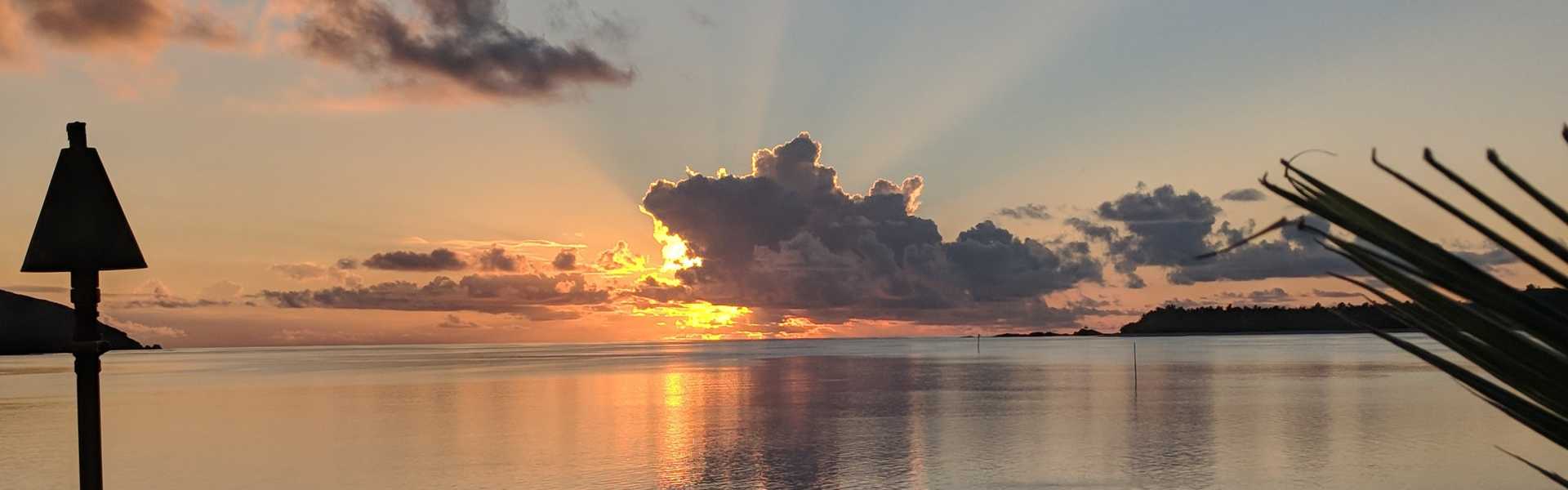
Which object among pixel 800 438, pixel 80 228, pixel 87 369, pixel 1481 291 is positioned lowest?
pixel 800 438

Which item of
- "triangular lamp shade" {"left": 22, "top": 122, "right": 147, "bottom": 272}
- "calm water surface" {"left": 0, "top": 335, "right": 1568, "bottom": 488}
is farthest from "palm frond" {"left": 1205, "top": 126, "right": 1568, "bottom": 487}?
"calm water surface" {"left": 0, "top": 335, "right": 1568, "bottom": 488}

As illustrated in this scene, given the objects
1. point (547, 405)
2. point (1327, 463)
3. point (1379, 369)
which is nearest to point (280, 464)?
point (547, 405)

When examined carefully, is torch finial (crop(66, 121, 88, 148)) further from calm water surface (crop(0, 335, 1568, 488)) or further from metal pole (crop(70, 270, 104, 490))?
calm water surface (crop(0, 335, 1568, 488))

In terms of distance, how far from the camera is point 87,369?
29.4ft

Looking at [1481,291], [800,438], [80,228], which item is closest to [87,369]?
[80,228]

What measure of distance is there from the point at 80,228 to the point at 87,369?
3.65 ft

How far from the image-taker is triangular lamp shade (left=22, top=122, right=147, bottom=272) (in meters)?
8.84

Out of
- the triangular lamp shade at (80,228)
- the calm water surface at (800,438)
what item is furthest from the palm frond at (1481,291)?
the calm water surface at (800,438)

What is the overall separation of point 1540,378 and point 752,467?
30.7 metres

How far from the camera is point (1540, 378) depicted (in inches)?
56.1

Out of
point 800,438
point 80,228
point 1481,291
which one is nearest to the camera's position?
point 1481,291

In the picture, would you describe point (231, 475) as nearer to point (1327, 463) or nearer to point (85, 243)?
point (85, 243)

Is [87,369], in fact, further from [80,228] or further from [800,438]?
[800,438]

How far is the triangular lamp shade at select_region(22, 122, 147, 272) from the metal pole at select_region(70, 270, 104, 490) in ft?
0.52
